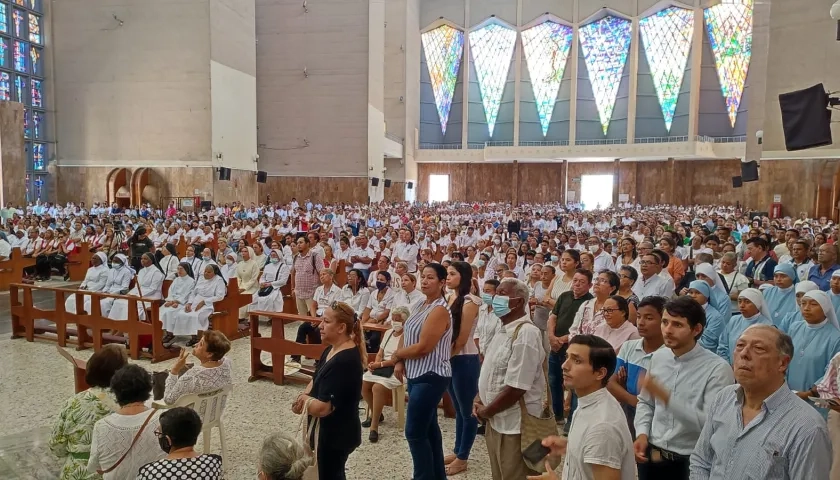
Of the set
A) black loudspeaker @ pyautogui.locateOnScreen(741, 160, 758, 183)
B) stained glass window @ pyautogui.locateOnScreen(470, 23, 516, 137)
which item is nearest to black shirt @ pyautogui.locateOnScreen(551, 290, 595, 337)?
black loudspeaker @ pyautogui.locateOnScreen(741, 160, 758, 183)

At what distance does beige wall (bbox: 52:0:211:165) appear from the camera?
2498cm

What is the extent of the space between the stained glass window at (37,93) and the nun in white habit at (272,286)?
2316 centimetres

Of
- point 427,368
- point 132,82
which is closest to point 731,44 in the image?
point 132,82

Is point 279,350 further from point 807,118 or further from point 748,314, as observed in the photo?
point 807,118

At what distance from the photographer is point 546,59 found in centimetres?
4097

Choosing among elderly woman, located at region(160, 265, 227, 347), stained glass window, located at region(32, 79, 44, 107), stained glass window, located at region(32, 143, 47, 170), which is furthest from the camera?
stained glass window, located at region(32, 79, 44, 107)

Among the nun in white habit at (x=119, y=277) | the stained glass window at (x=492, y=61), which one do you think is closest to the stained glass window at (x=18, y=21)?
the nun in white habit at (x=119, y=277)

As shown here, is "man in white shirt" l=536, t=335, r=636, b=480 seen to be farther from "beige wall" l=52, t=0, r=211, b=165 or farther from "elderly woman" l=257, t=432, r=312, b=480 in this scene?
"beige wall" l=52, t=0, r=211, b=165

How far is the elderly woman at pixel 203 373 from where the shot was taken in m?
3.84

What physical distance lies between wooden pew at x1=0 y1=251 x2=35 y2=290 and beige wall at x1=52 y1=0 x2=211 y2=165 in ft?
44.7

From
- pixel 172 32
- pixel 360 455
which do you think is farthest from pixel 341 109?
pixel 360 455

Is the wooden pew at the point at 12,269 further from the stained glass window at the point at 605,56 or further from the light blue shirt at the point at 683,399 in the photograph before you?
the stained glass window at the point at 605,56

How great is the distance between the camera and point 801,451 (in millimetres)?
1916

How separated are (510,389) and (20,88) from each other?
2978cm
